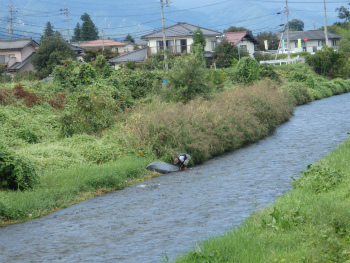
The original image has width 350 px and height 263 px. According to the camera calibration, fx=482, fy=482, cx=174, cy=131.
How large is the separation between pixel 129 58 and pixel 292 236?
60.5 m

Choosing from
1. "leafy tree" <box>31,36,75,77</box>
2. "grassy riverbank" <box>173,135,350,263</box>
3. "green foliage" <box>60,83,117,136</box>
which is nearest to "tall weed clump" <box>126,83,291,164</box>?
"green foliage" <box>60,83,117,136</box>

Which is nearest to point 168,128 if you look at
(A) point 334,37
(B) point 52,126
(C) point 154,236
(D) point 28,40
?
(B) point 52,126

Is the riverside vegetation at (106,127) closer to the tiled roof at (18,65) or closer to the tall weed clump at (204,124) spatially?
the tall weed clump at (204,124)

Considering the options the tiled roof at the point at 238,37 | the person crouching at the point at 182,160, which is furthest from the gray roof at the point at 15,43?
the person crouching at the point at 182,160

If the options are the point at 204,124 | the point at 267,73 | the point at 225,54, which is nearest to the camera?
the point at 204,124

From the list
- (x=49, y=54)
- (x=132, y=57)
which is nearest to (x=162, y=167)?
(x=49, y=54)

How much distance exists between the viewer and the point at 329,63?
6438 centimetres

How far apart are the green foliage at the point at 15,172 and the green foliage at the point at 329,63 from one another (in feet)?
182

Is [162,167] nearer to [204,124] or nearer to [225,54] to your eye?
[204,124]

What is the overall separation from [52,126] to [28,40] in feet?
160

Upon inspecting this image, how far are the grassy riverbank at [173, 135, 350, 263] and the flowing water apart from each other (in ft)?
3.67

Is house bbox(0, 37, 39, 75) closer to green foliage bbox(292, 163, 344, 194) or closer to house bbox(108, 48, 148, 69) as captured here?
house bbox(108, 48, 148, 69)

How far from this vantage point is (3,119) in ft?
74.4

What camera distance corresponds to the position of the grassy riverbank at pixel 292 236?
7.67 metres
